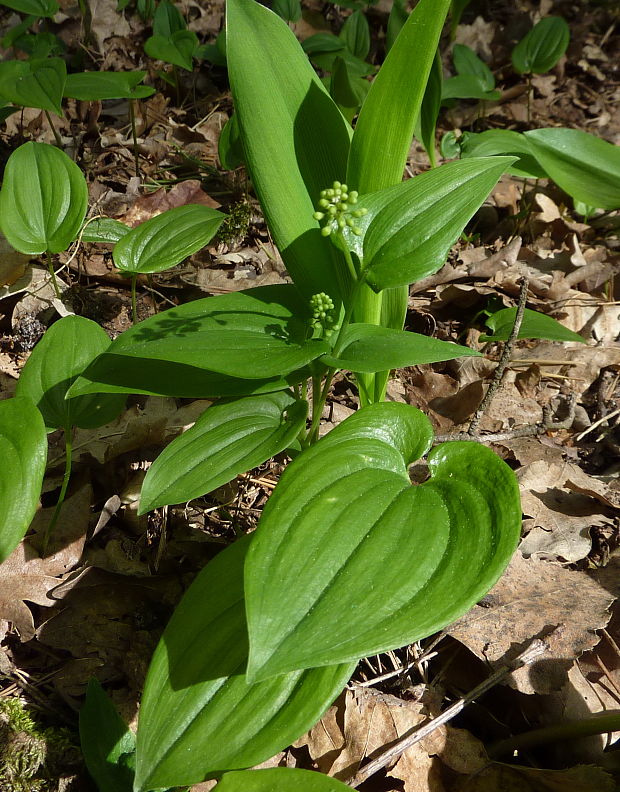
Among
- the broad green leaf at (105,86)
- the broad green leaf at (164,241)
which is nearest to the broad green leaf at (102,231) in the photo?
the broad green leaf at (164,241)

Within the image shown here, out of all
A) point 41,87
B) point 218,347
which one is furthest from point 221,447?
point 41,87

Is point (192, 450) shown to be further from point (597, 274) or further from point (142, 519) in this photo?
point (597, 274)

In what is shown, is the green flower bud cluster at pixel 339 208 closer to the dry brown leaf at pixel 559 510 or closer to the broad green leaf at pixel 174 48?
the dry brown leaf at pixel 559 510

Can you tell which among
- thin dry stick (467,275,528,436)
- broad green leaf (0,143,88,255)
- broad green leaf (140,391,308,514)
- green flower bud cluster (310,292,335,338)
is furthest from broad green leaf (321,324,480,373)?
broad green leaf (0,143,88,255)

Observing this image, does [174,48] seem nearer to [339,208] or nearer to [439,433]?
[339,208]

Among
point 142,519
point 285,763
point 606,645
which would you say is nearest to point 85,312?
point 142,519

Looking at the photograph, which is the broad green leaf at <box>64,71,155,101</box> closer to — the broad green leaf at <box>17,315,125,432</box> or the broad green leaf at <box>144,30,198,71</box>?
the broad green leaf at <box>144,30,198,71</box>
